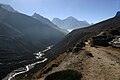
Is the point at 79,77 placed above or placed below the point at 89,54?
below

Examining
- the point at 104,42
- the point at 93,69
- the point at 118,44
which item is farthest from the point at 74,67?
the point at 104,42

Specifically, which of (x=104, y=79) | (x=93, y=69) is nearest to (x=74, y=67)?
Answer: (x=93, y=69)

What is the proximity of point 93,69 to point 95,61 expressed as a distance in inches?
268

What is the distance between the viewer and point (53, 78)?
38.9 meters

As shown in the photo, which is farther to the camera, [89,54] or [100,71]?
[89,54]

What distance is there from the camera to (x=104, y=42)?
292ft

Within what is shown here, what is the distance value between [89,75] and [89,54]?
1806 cm

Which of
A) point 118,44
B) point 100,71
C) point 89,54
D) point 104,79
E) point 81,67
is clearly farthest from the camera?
point 118,44

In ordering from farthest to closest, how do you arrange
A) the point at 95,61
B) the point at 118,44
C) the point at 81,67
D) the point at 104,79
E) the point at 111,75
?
the point at 118,44 < the point at 95,61 < the point at 81,67 < the point at 111,75 < the point at 104,79

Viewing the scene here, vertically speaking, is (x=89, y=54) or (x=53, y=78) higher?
(x=89, y=54)

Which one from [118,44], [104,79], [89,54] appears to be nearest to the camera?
[104,79]

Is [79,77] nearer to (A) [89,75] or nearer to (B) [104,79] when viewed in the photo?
(A) [89,75]

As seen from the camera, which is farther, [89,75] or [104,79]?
[89,75]

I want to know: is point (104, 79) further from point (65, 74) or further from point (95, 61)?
point (95, 61)
